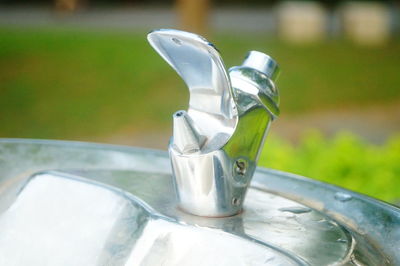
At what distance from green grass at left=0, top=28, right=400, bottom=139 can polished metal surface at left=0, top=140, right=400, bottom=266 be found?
4.51m

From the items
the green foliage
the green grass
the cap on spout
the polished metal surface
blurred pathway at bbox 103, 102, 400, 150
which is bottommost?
the green grass

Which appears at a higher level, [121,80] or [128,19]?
[121,80]

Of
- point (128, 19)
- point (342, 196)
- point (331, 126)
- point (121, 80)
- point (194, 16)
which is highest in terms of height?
point (342, 196)

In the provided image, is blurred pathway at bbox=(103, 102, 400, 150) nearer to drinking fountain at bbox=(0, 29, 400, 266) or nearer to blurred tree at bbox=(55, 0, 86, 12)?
drinking fountain at bbox=(0, 29, 400, 266)

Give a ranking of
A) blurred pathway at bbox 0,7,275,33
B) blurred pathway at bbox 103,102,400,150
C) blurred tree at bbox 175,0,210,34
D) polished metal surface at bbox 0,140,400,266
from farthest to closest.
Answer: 1. blurred pathway at bbox 0,7,275,33
2. blurred tree at bbox 175,0,210,34
3. blurred pathway at bbox 103,102,400,150
4. polished metal surface at bbox 0,140,400,266

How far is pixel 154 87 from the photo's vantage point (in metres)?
7.70

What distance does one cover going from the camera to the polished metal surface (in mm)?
1078

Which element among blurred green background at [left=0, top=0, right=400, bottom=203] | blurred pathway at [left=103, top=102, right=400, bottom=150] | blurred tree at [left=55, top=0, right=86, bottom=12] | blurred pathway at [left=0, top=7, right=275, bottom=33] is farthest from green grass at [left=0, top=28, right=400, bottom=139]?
blurred tree at [left=55, top=0, right=86, bottom=12]

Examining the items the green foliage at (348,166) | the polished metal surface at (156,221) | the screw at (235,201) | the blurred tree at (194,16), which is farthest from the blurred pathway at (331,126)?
the screw at (235,201)

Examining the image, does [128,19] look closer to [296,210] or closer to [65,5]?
[65,5]

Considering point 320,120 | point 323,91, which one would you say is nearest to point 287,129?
point 320,120

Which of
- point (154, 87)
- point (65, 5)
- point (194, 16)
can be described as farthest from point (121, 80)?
point (65, 5)

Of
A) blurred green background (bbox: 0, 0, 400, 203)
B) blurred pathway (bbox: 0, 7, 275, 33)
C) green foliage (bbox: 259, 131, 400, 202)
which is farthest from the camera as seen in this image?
blurred pathway (bbox: 0, 7, 275, 33)

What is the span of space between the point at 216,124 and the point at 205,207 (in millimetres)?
133
